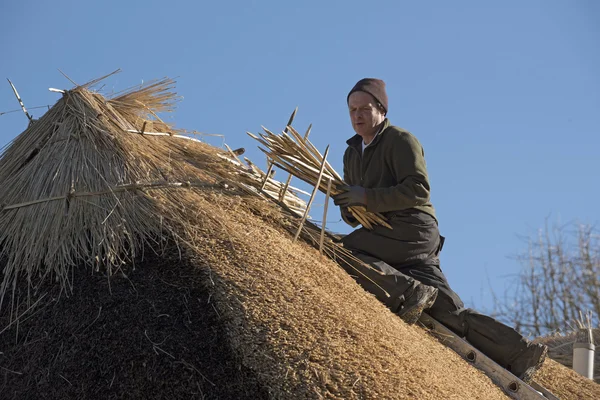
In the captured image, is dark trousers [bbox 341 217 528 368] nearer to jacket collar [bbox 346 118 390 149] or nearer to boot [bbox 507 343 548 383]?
boot [bbox 507 343 548 383]

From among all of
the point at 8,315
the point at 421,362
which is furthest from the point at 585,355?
the point at 8,315

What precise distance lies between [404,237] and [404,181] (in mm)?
353

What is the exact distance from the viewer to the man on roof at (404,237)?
504 cm

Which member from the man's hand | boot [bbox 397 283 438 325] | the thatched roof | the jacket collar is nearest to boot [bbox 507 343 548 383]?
the thatched roof

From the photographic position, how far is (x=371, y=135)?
5.41 meters

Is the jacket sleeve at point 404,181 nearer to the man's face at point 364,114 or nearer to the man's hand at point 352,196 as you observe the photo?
the man's hand at point 352,196

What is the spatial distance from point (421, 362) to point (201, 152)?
73.7 inches

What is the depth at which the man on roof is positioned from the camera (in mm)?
5043

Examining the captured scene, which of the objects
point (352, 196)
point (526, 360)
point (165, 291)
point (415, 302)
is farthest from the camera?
point (526, 360)

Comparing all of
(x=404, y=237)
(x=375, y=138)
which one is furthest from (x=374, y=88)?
(x=404, y=237)

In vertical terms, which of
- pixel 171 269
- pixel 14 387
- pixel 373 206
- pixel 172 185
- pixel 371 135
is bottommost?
pixel 14 387

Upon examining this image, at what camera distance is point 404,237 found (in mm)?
5227

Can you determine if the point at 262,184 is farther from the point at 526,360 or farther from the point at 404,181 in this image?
the point at 526,360

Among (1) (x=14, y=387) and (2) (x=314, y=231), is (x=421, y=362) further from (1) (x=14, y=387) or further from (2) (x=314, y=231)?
(1) (x=14, y=387)
